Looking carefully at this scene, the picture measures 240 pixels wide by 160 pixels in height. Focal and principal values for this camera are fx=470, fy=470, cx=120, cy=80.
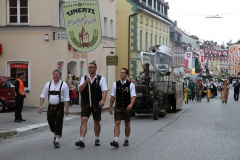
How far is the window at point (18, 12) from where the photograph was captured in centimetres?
2332

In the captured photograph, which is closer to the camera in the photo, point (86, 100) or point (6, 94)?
point (86, 100)

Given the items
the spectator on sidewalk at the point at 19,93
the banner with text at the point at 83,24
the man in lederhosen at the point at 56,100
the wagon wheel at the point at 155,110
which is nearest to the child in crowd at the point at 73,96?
the wagon wheel at the point at 155,110

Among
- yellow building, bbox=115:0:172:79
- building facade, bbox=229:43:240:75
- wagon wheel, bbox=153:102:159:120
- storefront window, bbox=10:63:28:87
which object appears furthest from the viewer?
building facade, bbox=229:43:240:75

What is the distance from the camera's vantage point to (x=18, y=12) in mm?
23391

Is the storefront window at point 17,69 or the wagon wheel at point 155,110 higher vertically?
the storefront window at point 17,69

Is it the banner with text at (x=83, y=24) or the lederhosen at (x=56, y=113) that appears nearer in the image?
the lederhosen at (x=56, y=113)

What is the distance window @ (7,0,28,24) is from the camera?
23322mm

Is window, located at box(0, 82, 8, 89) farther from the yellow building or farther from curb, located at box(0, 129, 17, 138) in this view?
the yellow building

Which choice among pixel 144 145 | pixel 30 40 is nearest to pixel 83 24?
pixel 144 145

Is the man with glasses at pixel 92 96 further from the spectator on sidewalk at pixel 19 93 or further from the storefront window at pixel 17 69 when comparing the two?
the storefront window at pixel 17 69

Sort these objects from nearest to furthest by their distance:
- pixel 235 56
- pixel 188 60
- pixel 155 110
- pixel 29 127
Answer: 1. pixel 29 127
2. pixel 155 110
3. pixel 235 56
4. pixel 188 60

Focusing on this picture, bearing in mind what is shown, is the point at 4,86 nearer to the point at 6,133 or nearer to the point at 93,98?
the point at 6,133

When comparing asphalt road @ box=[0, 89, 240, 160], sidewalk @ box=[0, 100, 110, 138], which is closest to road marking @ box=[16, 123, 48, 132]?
sidewalk @ box=[0, 100, 110, 138]

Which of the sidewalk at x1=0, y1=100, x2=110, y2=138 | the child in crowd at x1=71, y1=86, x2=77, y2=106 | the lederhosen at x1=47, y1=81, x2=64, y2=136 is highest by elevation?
the lederhosen at x1=47, y1=81, x2=64, y2=136
